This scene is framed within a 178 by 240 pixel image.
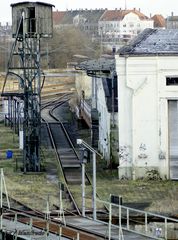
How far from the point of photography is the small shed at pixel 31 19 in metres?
38.0

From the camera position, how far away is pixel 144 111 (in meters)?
35.2

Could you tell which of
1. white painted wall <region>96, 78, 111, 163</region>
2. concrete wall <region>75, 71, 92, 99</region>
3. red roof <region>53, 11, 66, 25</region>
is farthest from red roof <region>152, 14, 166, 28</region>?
white painted wall <region>96, 78, 111, 163</region>

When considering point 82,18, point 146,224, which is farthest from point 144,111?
point 82,18

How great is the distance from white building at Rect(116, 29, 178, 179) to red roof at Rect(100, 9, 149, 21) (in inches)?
5507

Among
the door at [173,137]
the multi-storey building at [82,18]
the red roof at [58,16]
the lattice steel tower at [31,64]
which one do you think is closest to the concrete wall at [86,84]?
the lattice steel tower at [31,64]

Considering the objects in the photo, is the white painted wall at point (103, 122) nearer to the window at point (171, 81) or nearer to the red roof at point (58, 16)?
the window at point (171, 81)

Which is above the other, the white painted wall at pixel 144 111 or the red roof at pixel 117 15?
the red roof at pixel 117 15

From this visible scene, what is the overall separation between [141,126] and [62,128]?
965 inches

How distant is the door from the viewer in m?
34.7

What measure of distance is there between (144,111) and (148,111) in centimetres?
15

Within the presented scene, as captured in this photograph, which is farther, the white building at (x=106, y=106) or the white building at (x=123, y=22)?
the white building at (x=123, y=22)

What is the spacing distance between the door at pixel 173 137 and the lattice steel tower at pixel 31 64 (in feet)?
18.5

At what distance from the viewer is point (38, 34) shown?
1496 inches

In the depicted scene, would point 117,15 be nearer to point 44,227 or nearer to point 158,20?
point 158,20
